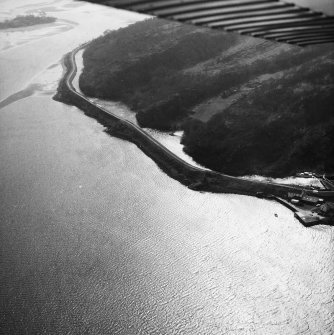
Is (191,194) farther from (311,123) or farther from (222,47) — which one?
(222,47)

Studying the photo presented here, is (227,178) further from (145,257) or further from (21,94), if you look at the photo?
(21,94)

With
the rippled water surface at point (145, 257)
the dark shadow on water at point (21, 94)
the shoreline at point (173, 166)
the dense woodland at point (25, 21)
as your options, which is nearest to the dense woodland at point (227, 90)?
the shoreline at point (173, 166)

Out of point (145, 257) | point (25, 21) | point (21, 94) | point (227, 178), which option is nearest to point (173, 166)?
point (227, 178)

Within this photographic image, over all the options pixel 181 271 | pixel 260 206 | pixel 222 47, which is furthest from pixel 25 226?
pixel 222 47

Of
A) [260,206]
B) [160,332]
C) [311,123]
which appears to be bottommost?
[160,332]

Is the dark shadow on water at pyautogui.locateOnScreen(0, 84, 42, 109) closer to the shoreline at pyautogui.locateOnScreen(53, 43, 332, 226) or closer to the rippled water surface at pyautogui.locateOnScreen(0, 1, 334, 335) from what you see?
the shoreline at pyautogui.locateOnScreen(53, 43, 332, 226)

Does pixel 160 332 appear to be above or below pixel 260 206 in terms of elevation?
below

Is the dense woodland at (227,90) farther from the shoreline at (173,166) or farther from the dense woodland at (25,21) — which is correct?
the dense woodland at (25,21)
